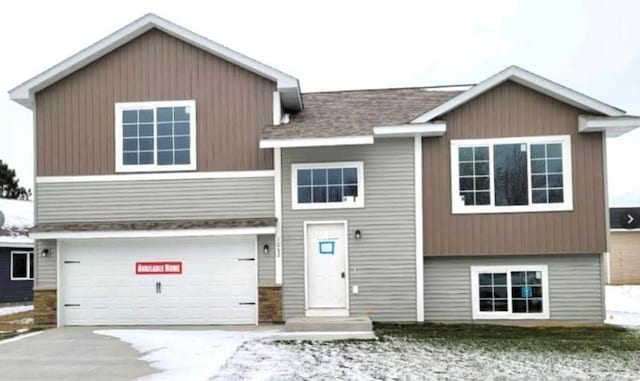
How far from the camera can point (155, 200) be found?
45.8 ft

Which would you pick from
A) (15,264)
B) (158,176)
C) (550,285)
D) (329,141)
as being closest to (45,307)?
(158,176)

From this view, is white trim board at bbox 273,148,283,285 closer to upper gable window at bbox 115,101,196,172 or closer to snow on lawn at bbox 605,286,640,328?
upper gable window at bbox 115,101,196,172

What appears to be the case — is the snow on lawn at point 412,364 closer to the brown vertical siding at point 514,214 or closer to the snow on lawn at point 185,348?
the snow on lawn at point 185,348

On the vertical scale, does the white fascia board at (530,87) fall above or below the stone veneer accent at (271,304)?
above

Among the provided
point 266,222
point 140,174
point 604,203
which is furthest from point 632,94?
point 140,174

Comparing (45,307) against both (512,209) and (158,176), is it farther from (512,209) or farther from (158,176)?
(512,209)

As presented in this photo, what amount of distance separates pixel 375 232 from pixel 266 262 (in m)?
2.41

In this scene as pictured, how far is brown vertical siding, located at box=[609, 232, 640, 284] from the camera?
2903 centimetres

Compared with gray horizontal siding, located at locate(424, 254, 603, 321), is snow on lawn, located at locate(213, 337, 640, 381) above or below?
below

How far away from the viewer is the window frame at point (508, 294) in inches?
538

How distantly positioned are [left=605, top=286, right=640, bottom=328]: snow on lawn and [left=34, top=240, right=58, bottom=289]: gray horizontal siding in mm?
12125

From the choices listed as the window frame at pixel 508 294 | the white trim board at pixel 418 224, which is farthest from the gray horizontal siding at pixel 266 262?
the window frame at pixel 508 294

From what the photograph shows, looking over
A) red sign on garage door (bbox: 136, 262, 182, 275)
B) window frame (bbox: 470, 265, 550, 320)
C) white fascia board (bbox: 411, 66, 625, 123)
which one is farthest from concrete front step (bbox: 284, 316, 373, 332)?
white fascia board (bbox: 411, 66, 625, 123)

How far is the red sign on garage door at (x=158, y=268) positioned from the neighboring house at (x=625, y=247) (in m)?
22.0
